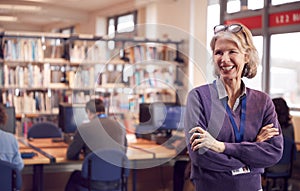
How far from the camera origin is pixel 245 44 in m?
2.01

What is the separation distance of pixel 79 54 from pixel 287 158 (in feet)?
12.4

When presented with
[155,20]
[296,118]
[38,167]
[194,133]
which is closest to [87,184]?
[38,167]

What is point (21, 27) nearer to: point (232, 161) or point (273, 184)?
point (273, 184)

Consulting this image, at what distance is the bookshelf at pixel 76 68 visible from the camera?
723 centimetres

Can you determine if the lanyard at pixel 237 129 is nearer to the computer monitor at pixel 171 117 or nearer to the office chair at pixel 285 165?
the computer monitor at pixel 171 117

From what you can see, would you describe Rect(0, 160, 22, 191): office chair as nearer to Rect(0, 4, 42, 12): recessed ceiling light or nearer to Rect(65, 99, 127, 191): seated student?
Rect(65, 99, 127, 191): seated student

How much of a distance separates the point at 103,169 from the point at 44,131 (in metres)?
2.08

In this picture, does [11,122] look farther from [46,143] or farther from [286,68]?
[286,68]

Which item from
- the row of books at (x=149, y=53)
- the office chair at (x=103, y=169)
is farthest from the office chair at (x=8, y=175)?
the row of books at (x=149, y=53)

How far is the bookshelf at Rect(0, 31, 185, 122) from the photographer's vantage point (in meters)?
7.23

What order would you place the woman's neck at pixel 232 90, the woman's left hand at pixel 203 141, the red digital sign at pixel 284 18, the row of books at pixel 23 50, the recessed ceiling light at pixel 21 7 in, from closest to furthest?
the woman's left hand at pixel 203 141
the woman's neck at pixel 232 90
the red digital sign at pixel 284 18
the row of books at pixel 23 50
the recessed ceiling light at pixel 21 7

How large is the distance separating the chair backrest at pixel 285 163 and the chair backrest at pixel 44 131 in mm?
2489

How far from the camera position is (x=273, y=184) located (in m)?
5.67

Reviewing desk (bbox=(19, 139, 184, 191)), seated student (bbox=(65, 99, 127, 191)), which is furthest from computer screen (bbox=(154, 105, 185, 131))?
seated student (bbox=(65, 99, 127, 191))
